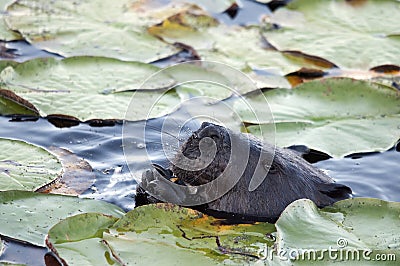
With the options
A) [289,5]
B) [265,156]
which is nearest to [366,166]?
[265,156]

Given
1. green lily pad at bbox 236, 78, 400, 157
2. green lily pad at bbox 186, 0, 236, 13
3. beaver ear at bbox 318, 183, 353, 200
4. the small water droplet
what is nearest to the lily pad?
green lily pad at bbox 186, 0, 236, 13

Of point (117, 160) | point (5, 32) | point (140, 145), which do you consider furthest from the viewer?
point (5, 32)

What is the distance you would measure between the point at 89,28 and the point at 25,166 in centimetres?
243

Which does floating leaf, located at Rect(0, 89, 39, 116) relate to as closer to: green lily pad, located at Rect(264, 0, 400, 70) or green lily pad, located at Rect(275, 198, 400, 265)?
green lily pad, located at Rect(275, 198, 400, 265)

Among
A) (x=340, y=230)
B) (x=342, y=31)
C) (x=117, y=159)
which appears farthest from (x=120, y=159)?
(x=342, y=31)

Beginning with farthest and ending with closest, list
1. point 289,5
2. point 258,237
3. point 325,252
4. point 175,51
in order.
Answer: point 289,5 < point 175,51 < point 258,237 < point 325,252

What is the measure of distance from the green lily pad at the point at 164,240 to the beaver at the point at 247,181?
Result: 13 cm

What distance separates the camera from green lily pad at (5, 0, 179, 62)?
19.8 feet

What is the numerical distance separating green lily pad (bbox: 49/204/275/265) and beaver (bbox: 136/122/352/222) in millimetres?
125

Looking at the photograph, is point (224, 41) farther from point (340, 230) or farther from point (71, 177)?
point (340, 230)

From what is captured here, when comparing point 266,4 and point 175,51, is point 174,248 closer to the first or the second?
point 175,51

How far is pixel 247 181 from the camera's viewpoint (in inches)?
151

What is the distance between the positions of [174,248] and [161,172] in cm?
62

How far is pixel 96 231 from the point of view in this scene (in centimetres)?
357
